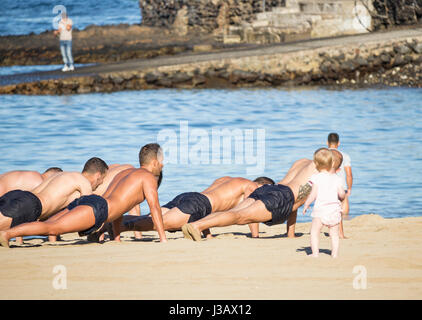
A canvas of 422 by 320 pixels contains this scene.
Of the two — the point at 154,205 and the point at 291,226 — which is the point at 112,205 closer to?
the point at 154,205

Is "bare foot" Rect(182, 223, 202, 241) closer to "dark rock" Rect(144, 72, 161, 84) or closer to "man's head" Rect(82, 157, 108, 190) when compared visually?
"man's head" Rect(82, 157, 108, 190)

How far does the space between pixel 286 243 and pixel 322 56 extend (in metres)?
19.9

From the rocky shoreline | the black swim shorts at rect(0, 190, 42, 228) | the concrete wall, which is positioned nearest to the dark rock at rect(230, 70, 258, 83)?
the rocky shoreline

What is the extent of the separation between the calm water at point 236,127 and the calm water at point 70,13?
41258 mm

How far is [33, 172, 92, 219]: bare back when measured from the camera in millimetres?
8180

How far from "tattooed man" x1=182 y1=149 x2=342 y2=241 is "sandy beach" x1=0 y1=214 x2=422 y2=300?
0.39m

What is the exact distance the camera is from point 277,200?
27.0 feet

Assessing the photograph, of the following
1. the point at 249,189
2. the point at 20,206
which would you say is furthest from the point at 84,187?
the point at 249,189

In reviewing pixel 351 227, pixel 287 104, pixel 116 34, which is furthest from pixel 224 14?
pixel 351 227

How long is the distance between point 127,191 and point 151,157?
1.50 feet

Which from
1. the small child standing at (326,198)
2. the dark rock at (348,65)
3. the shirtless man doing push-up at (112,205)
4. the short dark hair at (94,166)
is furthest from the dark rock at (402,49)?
the small child standing at (326,198)

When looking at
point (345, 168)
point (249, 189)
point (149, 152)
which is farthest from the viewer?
point (345, 168)

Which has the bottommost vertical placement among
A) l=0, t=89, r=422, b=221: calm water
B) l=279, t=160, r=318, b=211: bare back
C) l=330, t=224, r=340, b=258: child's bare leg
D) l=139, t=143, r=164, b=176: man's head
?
l=0, t=89, r=422, b=221: calm water

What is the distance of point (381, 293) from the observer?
5.50 meters
